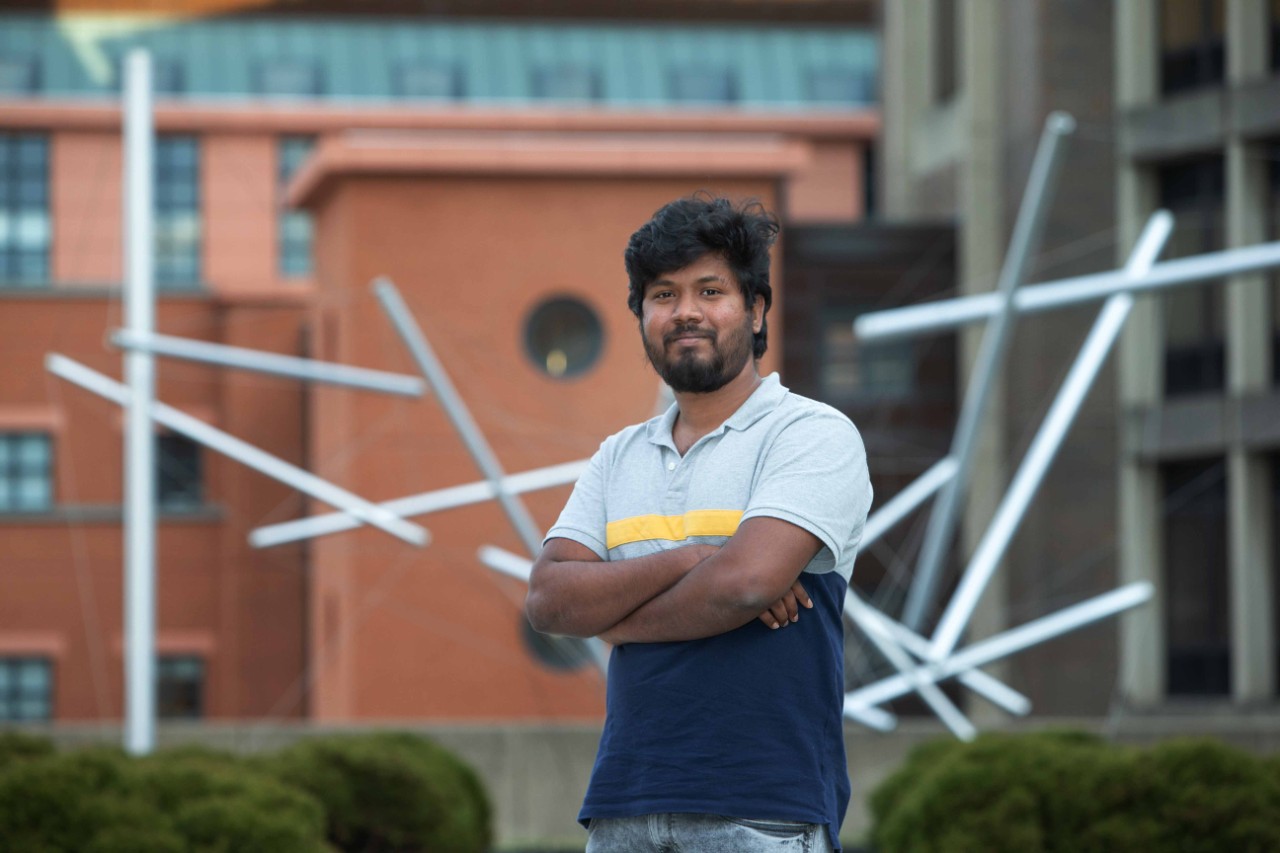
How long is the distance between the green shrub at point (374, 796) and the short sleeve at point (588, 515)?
8.21m

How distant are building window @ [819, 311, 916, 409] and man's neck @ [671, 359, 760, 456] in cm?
2425

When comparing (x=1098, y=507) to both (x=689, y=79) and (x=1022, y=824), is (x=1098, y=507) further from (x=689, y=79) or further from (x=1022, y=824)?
(x=689, y=79)

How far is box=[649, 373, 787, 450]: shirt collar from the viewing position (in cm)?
409

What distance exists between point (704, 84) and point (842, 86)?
3.14 metres

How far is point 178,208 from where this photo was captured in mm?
47125

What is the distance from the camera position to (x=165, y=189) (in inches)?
1848

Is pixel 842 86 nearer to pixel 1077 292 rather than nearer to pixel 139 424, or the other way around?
pixel 139 424

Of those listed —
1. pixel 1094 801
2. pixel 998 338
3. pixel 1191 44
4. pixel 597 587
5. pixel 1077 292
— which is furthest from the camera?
pixel 1191 44

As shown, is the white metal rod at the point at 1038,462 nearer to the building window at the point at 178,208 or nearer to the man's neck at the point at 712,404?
the man's neck at the point at 712,404

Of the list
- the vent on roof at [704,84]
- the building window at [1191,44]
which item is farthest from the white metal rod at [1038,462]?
the vent on roof at [704,84]

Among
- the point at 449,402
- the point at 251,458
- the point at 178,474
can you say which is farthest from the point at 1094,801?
the point at 178,474

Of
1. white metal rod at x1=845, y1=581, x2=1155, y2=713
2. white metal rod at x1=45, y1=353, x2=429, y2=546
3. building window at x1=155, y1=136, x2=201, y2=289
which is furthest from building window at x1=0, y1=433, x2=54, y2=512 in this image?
white metal rod at x1=845, y1=581, x2=1155, y2=713

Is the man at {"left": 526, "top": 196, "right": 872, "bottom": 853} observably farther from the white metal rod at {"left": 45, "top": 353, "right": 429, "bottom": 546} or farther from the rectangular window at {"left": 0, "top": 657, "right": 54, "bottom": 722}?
the rectangular window at {"left": 0, "top": 657, "right": 54, "bottom": 722}

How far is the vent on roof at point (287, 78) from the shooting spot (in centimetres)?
4797
